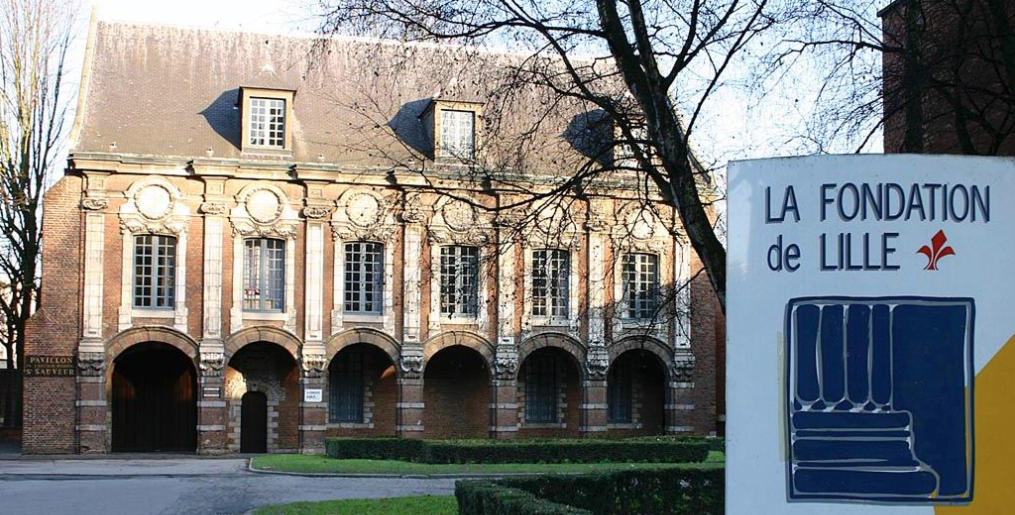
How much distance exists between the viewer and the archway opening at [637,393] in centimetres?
3966

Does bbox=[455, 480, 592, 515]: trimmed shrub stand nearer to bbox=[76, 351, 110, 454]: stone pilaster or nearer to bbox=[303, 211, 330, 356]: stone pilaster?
bbox=[303, 211, 330, 356]: stone pilaster

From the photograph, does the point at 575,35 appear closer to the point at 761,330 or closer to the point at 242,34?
the point at 761,330

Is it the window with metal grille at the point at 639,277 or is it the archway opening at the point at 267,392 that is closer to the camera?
the archway opening at the point at 267,392

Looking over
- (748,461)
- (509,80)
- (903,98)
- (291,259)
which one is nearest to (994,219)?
(748,461)

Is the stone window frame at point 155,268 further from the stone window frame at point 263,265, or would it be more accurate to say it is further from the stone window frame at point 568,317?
the stone window frame at point 568,317

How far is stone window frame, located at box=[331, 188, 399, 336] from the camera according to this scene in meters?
35.6

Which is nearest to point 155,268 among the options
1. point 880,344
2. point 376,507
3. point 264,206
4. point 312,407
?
point 264,206

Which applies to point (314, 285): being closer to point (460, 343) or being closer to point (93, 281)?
point (460, 343)

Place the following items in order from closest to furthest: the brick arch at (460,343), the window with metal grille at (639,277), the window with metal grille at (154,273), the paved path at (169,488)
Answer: the paved path at (169,488), the window with metal grille at (154,273), the brick arch at (460,343), the window with metal grille at (639,277)

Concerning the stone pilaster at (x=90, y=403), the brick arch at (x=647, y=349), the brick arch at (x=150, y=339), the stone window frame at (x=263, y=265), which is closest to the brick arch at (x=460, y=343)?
the brick arch at (x=647, y=349)

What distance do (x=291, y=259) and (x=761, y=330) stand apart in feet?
97.8

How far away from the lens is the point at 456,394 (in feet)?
126

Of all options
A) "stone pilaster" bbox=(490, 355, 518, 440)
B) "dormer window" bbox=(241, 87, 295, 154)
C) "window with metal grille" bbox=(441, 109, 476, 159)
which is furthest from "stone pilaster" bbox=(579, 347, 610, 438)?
"dormer window" bbox=(241, 87, 295, 154)

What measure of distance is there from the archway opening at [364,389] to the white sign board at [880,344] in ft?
103
